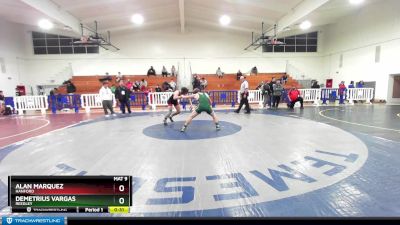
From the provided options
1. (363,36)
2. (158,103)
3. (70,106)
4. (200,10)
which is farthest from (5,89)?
(363,36)

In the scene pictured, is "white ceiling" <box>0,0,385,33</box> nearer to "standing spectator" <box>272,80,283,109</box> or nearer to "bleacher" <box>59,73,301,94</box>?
"bleacher" <box>59,73,301,94</box>

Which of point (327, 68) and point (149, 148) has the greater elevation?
point (327, 68)

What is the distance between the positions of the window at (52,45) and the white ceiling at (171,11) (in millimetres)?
5015

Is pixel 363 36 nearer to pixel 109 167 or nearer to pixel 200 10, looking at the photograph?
pixel 200 10

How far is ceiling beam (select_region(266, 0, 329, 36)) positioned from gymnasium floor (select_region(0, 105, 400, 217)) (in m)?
8.93

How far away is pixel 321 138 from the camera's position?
6.18 m

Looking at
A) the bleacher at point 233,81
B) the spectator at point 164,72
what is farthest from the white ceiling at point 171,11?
the bleacher at point 233,81

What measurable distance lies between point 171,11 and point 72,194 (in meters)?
19.6

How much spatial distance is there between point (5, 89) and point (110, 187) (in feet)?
76.4

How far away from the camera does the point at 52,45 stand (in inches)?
912

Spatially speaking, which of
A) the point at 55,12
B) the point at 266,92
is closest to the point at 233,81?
the point at 266,92

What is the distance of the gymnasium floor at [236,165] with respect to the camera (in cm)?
293

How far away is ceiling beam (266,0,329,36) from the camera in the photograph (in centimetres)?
1345
